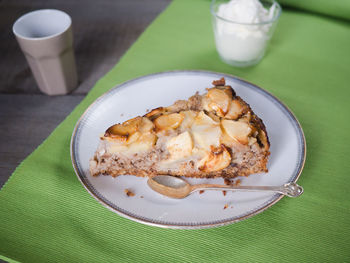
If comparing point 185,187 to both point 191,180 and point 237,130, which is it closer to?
point 191,180

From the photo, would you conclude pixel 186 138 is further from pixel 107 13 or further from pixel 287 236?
pixel 107 13

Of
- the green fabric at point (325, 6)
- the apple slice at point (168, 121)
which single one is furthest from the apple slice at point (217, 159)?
the green fabric at point (325, 6)

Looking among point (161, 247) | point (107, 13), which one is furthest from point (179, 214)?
point (107, 13)

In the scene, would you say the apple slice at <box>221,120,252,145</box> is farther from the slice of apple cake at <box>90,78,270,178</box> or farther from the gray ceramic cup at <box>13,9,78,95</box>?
the gray ceramic cup at <box>13,9,78,95</box>

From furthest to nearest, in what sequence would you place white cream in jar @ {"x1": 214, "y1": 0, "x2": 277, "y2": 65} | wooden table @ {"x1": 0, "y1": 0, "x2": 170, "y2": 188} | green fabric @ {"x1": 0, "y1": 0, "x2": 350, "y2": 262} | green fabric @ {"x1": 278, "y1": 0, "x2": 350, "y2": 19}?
green fabric @ {"x1": 278, "y1": 0, "x2": 350, "y2": 19} → white cream in jar @ {"x1": 214, "y1": 0, "x2": 277, "y2": 65} → wooden table @ {"x1": 0, "y1": 0, "x2": 170, "y2": 188} → green fabric @ {"x1": 0, "y1": 0, "x2": 350, "y2": 262}

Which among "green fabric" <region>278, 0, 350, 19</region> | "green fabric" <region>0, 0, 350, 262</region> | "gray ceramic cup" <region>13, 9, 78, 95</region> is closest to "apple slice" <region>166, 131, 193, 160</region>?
"green fabric" <region>0, 0, 350, 262</region>

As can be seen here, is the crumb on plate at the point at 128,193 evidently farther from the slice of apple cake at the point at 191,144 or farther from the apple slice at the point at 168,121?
the apple slice at the point at 168,121
